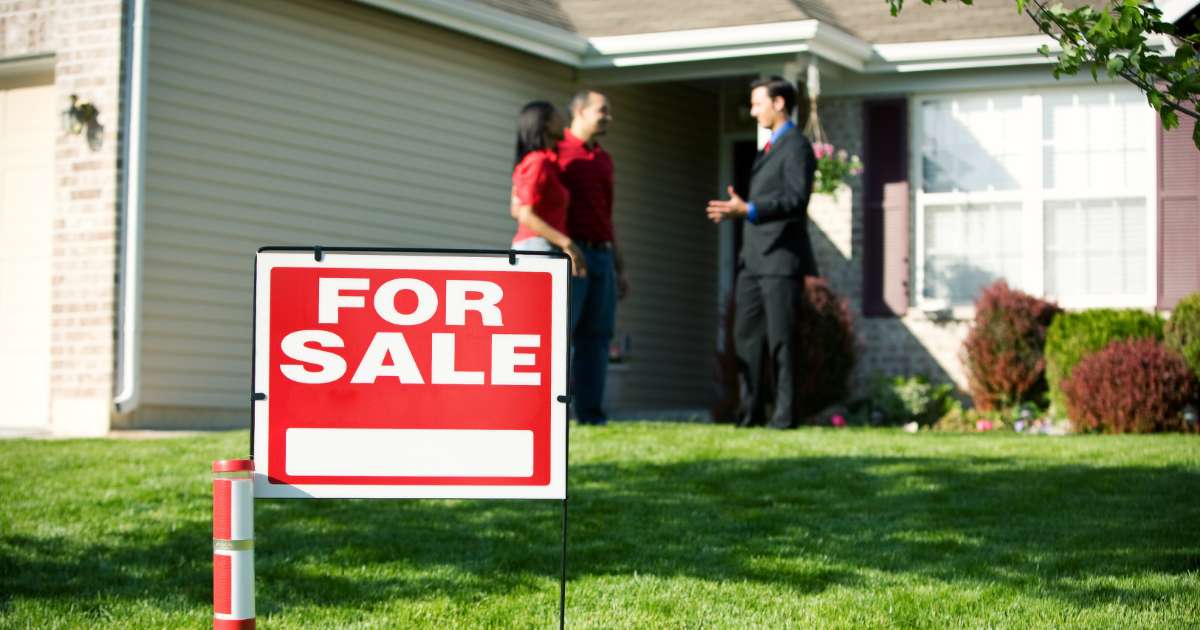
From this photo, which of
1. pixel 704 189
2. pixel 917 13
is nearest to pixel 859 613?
pixel 917 13

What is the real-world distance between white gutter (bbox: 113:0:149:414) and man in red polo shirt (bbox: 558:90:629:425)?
9.98 feet

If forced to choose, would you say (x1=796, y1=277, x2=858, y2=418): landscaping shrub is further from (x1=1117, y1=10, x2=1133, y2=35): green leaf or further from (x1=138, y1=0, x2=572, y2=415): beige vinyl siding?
(x1=1117, y1=10, x2=1133, y2=35): green leaf

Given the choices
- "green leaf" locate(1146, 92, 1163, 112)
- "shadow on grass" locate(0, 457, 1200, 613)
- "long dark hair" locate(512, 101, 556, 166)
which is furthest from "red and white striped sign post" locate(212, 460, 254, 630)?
"long dark hair" locate(512, 101, 556, 166)

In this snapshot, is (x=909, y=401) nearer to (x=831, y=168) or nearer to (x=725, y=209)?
(x=831, y=168)

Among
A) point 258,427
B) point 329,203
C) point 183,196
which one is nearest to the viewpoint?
point 258,427

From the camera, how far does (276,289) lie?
4211 mm

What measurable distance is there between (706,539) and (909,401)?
283 inches

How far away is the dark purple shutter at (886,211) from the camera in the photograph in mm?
13969

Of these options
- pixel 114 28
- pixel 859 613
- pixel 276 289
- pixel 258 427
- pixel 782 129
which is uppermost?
pixel 114 28

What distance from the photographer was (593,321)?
9.48 metres

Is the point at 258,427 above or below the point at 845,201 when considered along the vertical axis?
below

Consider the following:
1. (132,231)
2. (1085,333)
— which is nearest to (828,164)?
(1085,333)

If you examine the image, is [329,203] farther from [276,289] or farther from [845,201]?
[276,289]

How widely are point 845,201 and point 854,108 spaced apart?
0.91 m
